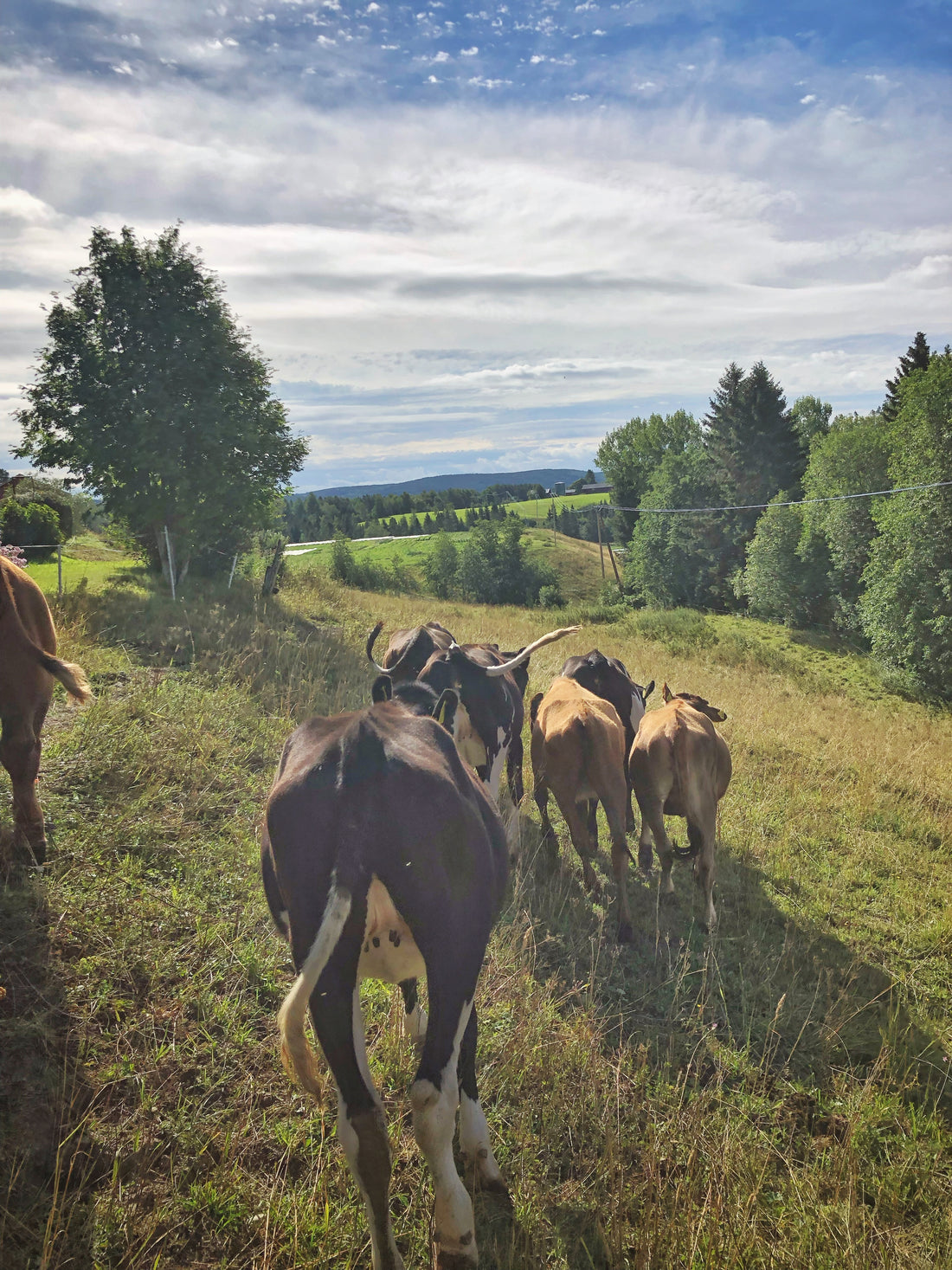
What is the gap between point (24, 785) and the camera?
4.42 metres

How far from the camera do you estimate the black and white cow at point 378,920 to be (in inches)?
92.2

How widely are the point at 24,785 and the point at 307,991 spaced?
3.22 meters

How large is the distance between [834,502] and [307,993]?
117 ft

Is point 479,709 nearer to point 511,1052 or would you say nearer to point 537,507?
point 511,1052

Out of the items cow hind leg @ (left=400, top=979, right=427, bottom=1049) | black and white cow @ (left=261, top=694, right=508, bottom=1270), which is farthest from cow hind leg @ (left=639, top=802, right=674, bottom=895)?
black and white cow @ (left=261, top=694, right=508, bottom=1270)

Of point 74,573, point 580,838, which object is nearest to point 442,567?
point 74,573

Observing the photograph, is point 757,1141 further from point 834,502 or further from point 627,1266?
point 834,502

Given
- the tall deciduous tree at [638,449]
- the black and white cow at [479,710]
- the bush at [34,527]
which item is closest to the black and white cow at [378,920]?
the black and white cow at [479,710]

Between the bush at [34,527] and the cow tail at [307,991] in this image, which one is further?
the bush at [34,527]

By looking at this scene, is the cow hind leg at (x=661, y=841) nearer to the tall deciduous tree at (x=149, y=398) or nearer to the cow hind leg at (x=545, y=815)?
the cow hind leg at (x=545, y=815)

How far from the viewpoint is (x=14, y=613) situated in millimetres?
4375

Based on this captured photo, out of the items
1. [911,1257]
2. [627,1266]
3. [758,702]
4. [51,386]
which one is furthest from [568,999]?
[51,386]

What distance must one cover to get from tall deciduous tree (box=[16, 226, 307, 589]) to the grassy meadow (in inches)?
393

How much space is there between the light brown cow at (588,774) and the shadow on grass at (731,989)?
36 cm
